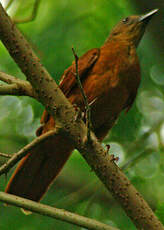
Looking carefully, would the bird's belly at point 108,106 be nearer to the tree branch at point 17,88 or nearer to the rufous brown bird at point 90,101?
the rufous brown bird at point 90,101

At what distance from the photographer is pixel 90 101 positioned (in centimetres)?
421

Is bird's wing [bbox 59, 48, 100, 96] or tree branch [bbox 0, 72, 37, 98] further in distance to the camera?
bird's wing [bbox 59, 48, 100, 96]

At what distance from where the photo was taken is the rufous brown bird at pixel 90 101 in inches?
166

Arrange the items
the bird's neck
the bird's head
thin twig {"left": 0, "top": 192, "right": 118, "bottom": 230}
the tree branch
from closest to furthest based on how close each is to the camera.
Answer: thin twig {"left": 0, "top": 192, "right": 118, "bottom": 230}
the tree branch
the bird's neck
the bird's head

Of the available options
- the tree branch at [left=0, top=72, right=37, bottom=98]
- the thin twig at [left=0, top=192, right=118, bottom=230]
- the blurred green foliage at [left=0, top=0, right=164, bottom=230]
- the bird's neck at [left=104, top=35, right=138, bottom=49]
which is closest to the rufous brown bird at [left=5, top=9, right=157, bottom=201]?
the bird's neck at [left=104, top=35, right=138, bottom=49]

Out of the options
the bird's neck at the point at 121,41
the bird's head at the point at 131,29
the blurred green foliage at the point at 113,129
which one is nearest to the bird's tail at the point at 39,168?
the blurred green foliage at the point at 113,129

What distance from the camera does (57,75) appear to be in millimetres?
5223

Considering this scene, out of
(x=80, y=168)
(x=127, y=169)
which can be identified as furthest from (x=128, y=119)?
(x=80, y=168)

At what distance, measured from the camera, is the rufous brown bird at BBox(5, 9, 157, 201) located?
422cm

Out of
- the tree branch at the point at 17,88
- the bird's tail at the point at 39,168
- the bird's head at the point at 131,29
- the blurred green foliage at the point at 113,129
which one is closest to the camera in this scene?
the tree branch at the point at 17,88

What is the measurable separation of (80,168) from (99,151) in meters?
2.55

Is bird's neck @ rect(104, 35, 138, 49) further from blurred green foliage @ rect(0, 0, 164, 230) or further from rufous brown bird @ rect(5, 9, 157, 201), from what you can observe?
blurred green foliage @ rect(0, 0, 164, 230)

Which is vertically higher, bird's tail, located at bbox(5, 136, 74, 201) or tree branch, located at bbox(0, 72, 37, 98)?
tree branch, located at bbox(0, 72, 37, 98)

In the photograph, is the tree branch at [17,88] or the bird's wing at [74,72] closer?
the tree branch at [17,88]
